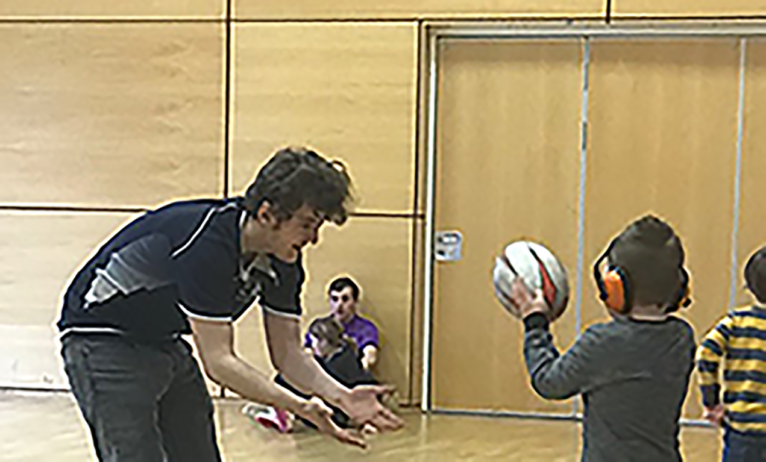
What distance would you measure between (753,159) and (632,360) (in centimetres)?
451

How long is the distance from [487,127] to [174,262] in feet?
15.1

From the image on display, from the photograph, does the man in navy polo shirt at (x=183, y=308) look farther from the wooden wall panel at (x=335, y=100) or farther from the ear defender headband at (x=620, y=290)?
the wooden wall panel at (x=335, y=100)

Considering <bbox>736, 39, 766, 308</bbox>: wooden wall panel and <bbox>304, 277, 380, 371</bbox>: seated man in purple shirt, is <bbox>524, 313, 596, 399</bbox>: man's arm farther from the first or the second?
<bbox>736, 39, 766, 308</bbox>: wooden wall panel

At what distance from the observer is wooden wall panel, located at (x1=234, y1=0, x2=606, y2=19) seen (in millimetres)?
7418

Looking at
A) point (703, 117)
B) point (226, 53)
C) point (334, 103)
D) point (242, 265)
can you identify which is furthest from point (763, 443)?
point (226, 53)

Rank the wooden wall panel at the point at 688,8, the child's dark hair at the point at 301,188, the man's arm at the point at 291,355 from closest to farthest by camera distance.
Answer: the child's dark hair at the point at 301,188
the man's arm at the point at 291,355
the wooden wall panel at the point at 688,8

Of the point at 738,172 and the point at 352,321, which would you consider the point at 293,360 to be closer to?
the point at 352,321

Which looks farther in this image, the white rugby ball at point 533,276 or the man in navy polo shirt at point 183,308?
the white rugby ball at point 533,276

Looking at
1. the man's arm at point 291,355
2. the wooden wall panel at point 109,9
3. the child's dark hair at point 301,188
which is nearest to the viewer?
the child's dark hair at point 301,188

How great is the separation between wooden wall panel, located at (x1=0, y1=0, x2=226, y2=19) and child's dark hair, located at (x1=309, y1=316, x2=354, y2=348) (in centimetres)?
211

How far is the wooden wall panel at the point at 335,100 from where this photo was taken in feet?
24.9

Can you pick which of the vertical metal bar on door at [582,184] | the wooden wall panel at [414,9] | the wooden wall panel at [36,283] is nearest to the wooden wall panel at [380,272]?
the vertical metal bar on door at [582,184]

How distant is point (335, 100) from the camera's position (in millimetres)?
7680

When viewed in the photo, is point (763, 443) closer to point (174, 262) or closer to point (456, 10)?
point (174, 262)
